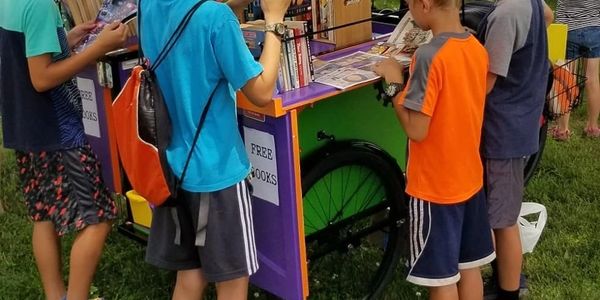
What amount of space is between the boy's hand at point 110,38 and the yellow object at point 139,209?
0.83 m

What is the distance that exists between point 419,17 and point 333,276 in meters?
1.46

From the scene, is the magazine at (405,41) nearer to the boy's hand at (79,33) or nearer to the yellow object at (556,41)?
the yellow object at (556,41)

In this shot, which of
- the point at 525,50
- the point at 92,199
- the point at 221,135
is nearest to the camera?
the point at 221,135

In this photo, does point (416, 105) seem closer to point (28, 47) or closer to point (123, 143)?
point (123, 143)

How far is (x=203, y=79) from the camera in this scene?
7.25 feet

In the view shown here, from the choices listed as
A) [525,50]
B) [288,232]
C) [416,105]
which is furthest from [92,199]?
[525,50]

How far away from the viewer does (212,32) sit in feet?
7.02

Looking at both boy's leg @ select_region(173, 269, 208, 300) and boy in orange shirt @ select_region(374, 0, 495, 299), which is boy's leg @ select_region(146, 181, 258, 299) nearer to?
boy's leg @ select_region(173, 269, 208, 300)

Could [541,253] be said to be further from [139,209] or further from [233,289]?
[139,209]

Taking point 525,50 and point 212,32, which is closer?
point 212,32

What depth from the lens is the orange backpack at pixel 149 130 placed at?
225 cm

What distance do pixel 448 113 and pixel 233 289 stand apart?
91 cm

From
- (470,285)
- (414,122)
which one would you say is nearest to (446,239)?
(470,285)

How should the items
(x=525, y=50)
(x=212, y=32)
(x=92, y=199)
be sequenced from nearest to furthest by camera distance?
(x=212, y=32), (x=525, y=50), (x=92, y=199)
